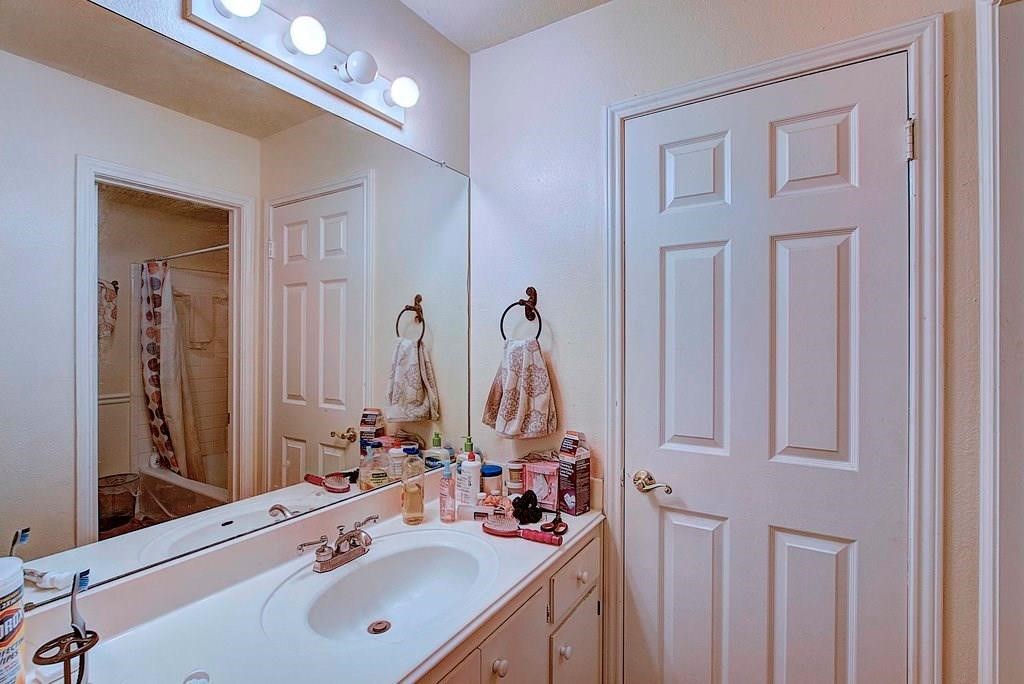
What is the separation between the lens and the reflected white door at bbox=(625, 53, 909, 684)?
46.0 inches

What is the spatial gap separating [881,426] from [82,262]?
1699 mm

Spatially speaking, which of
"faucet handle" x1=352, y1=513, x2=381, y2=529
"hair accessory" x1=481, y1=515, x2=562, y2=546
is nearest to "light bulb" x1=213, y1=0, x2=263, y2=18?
"faucet handle" x1=352, y1=513, x2=381, y2=529

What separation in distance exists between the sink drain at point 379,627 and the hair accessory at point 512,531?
0.34 m

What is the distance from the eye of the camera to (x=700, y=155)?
138 centimetres

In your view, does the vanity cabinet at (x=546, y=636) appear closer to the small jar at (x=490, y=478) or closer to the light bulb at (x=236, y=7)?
the small jar at (x=490, y=478)

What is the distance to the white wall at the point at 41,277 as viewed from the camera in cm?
81

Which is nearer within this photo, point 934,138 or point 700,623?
point 934,138

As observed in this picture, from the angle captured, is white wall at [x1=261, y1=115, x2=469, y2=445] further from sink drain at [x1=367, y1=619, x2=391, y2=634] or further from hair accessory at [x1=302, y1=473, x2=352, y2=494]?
sink drain at [x1=367, y1=619, x2=391, y2=634]

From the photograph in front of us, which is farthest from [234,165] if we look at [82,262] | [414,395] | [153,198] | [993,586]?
[993,586]

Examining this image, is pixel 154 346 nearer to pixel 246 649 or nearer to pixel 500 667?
pixel 246 649

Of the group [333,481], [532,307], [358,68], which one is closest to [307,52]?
[358,68]

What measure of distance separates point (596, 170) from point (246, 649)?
146 centimetres

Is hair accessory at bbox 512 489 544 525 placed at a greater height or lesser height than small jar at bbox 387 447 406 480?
lesser

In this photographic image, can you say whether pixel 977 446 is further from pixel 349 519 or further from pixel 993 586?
pixel 349 519
